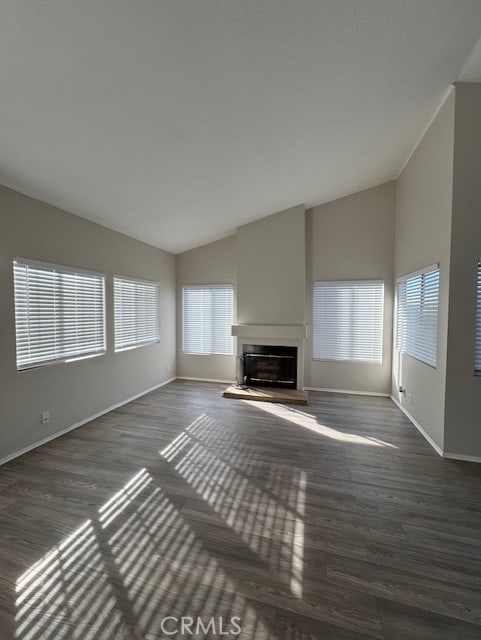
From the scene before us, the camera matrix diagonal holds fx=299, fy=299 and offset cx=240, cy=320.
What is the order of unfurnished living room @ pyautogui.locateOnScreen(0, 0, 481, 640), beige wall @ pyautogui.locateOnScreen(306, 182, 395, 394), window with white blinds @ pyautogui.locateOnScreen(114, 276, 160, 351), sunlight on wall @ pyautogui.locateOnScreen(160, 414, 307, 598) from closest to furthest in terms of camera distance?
1. unfurnished living room @ pyautogui.locateOnScreen(0, 0, 481, 640)
2. sunlight on wall @ pyautogui.locateOnScreen(160, 414, 307, 598)
3. window with white blinds @ pyautogui.locateOnScreen(114, 276, 160, 351)
4. beige wall @ pyautogui.locateOnScreen(306, 182, 395, 394)

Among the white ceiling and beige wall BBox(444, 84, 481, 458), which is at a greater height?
the white ceiling

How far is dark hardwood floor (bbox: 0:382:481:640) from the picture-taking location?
→ 1460 millimetres

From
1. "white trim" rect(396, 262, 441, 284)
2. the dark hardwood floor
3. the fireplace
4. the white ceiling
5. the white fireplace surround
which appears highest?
the white ceiling

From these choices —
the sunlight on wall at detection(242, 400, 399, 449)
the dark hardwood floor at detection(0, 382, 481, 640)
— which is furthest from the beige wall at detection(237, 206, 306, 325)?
the dark hardwood floor at detection(0, 382, 481, 640)

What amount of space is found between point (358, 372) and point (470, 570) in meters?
3.67

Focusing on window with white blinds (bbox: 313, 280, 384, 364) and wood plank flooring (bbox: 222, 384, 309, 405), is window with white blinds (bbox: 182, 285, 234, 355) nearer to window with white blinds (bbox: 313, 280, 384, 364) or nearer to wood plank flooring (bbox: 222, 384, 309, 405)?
wood plank flooring (bbox: 222, 384, 309, 405)

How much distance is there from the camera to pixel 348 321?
17.4ft

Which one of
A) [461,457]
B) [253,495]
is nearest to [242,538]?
[253,495]

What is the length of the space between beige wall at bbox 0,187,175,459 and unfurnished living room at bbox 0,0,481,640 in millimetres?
30

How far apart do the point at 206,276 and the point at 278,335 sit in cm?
195

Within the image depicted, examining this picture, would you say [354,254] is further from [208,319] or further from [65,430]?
[65,430]

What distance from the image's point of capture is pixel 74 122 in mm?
2207

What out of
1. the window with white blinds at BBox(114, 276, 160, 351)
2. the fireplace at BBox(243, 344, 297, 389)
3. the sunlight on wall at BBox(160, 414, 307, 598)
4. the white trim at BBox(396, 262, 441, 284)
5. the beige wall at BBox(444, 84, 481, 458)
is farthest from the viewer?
the fireplace at BBox(243, 344, 297, 389)

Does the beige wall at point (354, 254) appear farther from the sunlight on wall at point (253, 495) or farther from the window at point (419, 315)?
the sunlight on wall at point (253, 495)
